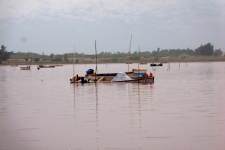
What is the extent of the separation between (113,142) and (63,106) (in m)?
9.74

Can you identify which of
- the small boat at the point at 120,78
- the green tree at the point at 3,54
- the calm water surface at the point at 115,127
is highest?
the green tree at the point at 3,54

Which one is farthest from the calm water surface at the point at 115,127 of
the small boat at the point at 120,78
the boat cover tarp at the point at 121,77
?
the boat cover tarp at the point at 121,77

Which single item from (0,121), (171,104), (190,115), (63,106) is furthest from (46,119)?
(171,104)

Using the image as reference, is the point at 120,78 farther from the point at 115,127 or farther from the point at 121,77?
the point at 115,127

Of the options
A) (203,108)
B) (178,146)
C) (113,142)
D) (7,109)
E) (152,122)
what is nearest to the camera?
(178,146)

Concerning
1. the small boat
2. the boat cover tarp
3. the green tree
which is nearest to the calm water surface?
the small boat

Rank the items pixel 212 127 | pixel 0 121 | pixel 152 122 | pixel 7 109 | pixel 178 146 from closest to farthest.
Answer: pixel 178 146, pixel 212 127, pixel 152 122, pixel 0 121, pixel 7 109

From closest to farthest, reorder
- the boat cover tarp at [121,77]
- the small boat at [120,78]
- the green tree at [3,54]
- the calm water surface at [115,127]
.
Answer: the calm water surface at [115,127]
the small boat at [120,78]
the boat cover tarp at [121,77]
the green tree at [3,54]

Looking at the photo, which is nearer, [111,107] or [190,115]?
[190,115]

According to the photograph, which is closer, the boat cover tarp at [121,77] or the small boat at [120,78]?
the small boat at [120,78]

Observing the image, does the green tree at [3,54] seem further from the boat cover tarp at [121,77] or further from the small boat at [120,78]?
the boat cover tarp at [121,77]

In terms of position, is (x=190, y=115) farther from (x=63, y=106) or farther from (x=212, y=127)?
(x=63, y=106)

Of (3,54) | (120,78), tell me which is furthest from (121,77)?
(3,54)

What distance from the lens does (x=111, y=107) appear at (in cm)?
1989
